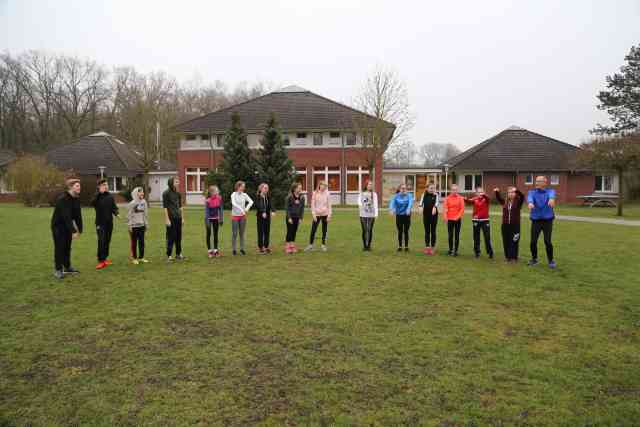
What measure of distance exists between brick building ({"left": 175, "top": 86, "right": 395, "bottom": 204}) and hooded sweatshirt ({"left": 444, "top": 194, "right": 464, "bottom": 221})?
21198 mm

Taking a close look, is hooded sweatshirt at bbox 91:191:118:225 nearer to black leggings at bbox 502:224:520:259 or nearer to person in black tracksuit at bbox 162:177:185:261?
person in black tracksuit at bbox 162:177:185:261

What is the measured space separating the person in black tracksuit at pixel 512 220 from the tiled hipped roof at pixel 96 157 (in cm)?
3868

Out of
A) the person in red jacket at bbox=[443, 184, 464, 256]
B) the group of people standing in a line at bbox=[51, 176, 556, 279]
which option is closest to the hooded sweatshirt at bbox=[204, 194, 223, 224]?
the group of people standing in a line at bbox=[51, 176, 556, 279]

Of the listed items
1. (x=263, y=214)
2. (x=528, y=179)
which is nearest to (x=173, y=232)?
(x=263, y=214)

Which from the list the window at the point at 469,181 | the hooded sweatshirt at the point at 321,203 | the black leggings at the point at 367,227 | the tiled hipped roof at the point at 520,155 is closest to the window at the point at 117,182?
the tiled hipped roof at the point at 520,155

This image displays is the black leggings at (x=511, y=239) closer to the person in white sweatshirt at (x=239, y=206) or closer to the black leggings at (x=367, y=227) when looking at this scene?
the black leggings at (x=367, y=227)

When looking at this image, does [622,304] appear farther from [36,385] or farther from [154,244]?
[154,244]

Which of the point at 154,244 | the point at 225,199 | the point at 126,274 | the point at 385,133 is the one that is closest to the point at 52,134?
the point at 225,199

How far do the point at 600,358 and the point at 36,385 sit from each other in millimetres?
5377

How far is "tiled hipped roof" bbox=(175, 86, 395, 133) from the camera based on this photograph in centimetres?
3325

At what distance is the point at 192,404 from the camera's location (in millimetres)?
3506

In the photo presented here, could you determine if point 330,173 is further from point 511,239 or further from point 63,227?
point 63,227

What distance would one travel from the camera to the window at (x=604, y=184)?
3659cm

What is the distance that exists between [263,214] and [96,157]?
37348mm
